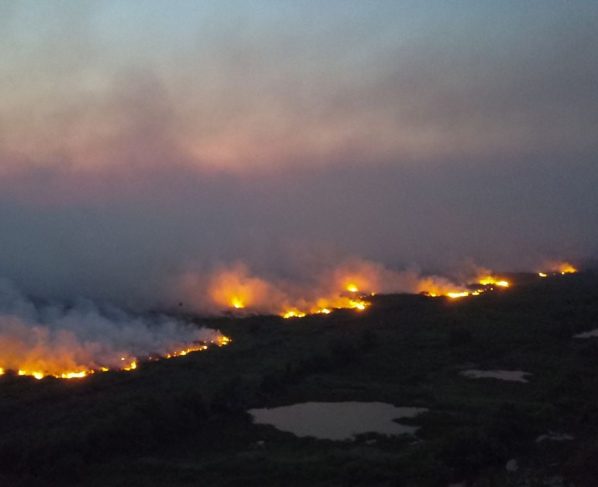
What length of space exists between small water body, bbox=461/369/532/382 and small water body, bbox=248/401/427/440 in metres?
9.27

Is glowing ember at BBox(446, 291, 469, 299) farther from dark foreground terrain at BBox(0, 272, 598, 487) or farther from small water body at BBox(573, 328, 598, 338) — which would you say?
small water body at BBox(573, 328, 598, 338)

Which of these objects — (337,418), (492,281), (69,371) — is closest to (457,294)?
(492,281)

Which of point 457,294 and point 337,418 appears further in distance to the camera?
point 457,294

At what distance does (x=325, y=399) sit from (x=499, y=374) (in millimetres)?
13416

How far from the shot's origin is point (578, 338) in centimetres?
6072

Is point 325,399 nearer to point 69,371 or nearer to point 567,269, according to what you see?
point 69,371

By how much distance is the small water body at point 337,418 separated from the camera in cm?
3812

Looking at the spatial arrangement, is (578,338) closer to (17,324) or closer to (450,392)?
(450,392)

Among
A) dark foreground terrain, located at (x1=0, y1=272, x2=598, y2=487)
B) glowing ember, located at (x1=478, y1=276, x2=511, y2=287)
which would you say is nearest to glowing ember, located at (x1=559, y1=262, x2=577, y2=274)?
glowing ember, located at (x1=478, y1=276, x2=511, y2=287)

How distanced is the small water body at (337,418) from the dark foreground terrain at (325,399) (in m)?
0.94

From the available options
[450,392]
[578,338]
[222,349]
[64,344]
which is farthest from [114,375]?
[578,338]

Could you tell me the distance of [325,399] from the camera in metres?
44.7

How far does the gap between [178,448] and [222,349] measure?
24.5m

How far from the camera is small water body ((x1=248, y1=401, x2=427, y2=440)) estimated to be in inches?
1501
